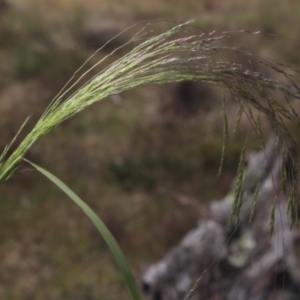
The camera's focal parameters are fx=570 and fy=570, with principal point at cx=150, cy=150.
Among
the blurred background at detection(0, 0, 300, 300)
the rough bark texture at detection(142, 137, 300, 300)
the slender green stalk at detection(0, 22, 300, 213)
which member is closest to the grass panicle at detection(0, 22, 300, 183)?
the slender green stalk at detection(0, 22, 300, 213)

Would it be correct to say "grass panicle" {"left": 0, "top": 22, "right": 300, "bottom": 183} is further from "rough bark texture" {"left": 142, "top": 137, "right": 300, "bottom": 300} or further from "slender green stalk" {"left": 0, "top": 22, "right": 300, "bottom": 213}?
"rough bark texture" {"left": 142, "top": 137, "right": 300, "bottom": 300}

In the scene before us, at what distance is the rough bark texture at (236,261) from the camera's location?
2.32m

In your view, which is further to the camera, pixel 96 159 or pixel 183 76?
pixel 96 159

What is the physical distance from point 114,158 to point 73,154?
373mm

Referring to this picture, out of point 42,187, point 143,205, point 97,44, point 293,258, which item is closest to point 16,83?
point 97,44

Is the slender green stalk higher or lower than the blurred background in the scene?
lower

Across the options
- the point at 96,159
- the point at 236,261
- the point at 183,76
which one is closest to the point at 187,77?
the point at 183,76

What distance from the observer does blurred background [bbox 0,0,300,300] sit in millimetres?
3898

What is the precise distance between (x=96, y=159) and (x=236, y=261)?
9.22 feet

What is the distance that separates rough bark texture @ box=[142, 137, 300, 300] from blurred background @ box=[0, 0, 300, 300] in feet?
0.74

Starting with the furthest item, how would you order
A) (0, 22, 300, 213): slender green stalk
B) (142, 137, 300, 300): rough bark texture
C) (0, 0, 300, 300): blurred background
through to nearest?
(0, 0, 300, 300): blurred background → (142, 137, 300, 300): rough bark texture → (0, 22, 300, 213): slender green stalk

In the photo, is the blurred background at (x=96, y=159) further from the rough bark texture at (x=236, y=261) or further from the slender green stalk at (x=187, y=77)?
the slender green stalk at (x=187, y=77)

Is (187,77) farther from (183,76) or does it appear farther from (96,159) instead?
(96,159)

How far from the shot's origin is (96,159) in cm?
513
